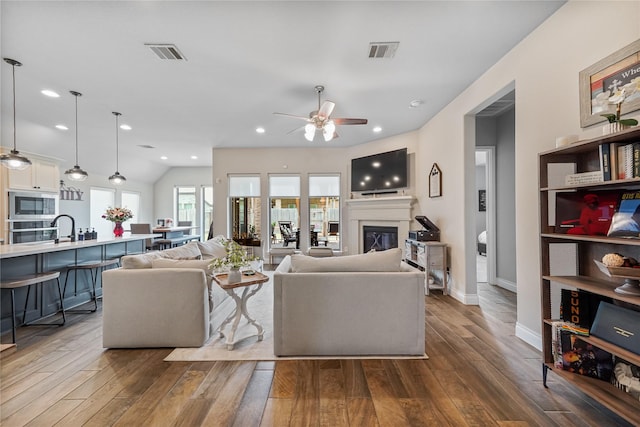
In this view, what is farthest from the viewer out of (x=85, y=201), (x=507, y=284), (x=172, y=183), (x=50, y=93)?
(x=172, y=183)

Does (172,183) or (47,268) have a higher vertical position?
(172,183)

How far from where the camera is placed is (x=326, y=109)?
3512mm

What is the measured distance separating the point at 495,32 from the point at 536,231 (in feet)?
6.19

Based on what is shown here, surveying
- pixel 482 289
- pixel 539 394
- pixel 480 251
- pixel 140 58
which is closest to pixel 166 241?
pixel 140 58

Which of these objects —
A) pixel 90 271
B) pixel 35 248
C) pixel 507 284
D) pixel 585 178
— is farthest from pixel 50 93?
pixel 507 284

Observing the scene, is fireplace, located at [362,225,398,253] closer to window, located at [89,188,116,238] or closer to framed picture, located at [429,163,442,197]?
framed picture, located at [429,163,442,197]

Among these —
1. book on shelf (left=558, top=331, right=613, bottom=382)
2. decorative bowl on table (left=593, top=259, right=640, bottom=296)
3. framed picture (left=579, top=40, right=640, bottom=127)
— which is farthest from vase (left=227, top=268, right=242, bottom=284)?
framed picture (left=579, top=40, right=640, bottom=127)

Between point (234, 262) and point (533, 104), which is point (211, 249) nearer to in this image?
point (234, 262)

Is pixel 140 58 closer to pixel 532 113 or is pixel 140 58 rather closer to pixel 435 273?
pixel 532 113

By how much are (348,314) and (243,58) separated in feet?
9.30

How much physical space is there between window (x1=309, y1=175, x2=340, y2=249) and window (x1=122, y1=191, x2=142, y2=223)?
625cm

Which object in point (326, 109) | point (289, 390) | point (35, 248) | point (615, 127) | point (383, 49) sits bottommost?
point (289, 390)

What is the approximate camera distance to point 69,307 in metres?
3.79

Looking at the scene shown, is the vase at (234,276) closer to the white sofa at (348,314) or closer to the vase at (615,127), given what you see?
the white sofa at (348,314)
